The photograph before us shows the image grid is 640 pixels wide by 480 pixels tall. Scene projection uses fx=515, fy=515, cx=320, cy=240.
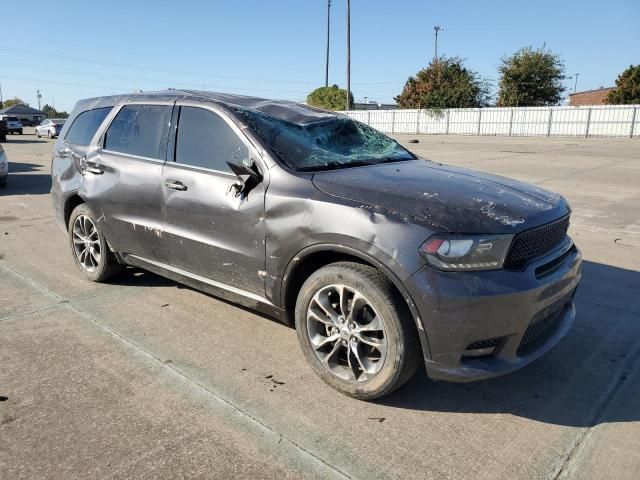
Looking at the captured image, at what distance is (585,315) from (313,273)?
95.6 inches

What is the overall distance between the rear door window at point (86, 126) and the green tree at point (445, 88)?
4485 centimetres

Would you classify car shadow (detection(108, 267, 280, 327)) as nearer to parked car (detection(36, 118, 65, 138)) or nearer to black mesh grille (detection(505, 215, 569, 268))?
black mesh grille (detection(505, 215, 569, 268))

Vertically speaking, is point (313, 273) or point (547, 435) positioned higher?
point (313, 273)

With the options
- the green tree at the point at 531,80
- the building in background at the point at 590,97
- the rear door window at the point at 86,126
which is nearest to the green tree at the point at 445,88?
the green tree at the point at 531,80

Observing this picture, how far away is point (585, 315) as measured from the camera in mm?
4125

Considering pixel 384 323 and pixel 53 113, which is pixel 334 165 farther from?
pixel 53 113

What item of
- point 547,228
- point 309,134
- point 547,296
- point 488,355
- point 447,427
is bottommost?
point 447,427

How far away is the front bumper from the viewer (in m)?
2.57

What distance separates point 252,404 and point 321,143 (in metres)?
1.86

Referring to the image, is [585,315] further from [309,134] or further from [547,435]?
Result: [309,134]

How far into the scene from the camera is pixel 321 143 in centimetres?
373

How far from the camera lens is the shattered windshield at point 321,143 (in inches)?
136

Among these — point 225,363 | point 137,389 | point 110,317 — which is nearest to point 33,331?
point 110,317

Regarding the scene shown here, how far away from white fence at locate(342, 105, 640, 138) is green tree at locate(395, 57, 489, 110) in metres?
4.85
